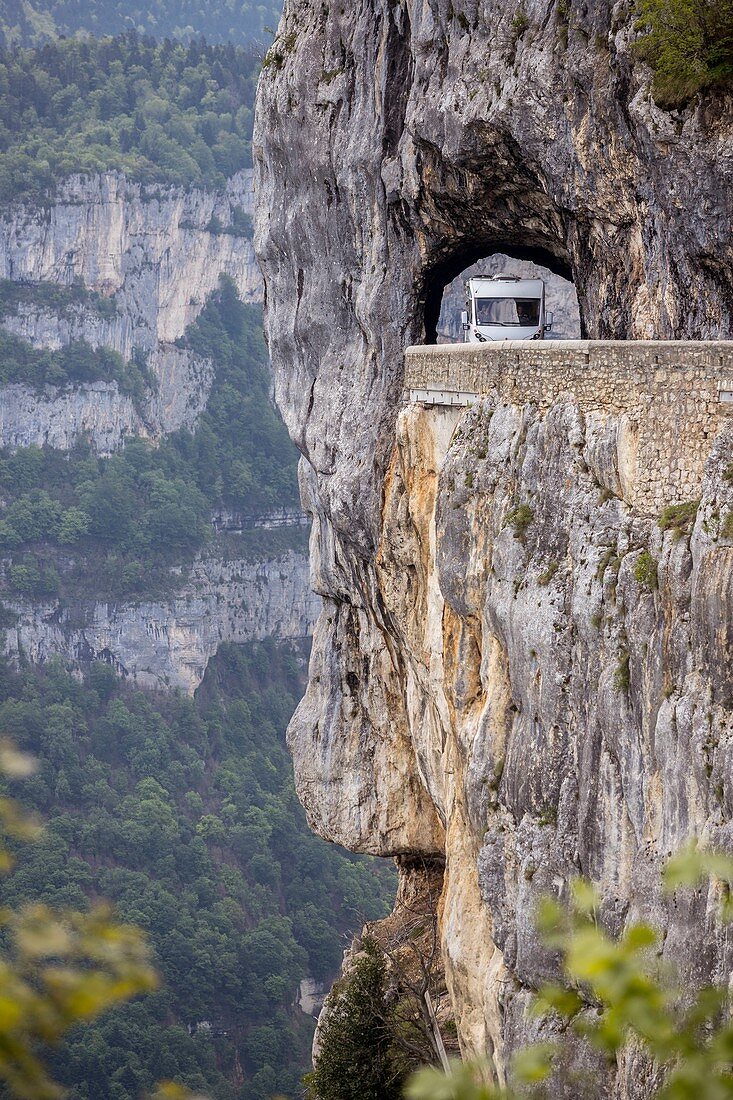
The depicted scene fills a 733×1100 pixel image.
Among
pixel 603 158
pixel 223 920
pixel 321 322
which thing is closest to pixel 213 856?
pixel 223 920

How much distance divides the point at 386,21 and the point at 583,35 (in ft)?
16.3

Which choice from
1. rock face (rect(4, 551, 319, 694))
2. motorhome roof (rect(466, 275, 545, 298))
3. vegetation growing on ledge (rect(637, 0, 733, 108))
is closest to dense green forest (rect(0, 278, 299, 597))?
rock face (rect(4, 551, 319, 694))

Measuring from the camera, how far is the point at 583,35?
17734mm

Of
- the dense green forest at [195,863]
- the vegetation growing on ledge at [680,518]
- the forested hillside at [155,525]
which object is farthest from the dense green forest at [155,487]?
the vegetation growing on ledge at [680,518]

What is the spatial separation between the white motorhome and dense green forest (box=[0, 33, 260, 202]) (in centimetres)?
9582

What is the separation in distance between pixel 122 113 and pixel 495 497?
366 ft

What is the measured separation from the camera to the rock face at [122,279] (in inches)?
4377

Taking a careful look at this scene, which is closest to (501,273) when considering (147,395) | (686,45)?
(686,45)

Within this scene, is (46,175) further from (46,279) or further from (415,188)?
(415,188)

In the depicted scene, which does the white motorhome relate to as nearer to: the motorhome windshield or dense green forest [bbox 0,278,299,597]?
the motorhome windshield

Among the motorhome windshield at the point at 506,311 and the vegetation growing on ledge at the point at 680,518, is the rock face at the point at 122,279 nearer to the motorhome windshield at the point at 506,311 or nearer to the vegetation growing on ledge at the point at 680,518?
the motorhome windshield at the point at 506,311

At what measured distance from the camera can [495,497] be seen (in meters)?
15.3

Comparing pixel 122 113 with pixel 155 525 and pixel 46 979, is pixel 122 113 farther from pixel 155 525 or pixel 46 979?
pixel 46 979

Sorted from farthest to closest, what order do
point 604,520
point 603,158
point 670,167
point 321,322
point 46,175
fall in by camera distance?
point 46,175 → point 321,322 → point 603,158 → point 670,167 → point 604,520
